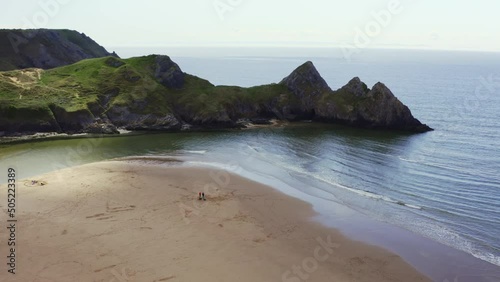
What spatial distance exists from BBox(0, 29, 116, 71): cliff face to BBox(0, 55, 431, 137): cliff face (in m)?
49.4

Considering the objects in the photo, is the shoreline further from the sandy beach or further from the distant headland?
the distant headland

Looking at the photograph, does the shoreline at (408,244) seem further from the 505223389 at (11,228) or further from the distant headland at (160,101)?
the distant headland at (160,101)

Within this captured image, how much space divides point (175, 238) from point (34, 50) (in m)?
143

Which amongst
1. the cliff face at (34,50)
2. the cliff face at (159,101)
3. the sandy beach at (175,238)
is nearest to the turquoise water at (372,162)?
the cliff face at (159,101)

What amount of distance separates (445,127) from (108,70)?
89.7m

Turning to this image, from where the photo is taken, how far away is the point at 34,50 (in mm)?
145625

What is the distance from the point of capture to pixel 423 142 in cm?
7956

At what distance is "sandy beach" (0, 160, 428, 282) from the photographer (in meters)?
28.4

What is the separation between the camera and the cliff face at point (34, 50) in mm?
138200

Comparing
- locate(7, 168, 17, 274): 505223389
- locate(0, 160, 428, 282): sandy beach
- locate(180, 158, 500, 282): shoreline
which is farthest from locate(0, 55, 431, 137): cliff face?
locate(180, 158, 500, 282): shoreline

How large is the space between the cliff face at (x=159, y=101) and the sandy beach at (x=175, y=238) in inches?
1420

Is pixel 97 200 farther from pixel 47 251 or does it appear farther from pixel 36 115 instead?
pixel 36 115

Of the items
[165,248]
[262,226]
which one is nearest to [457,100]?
[262,226]

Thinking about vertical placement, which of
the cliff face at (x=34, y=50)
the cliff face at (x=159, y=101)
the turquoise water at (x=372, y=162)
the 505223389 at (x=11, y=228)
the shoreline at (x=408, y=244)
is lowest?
the 505223389 at (x=11, y=228)
